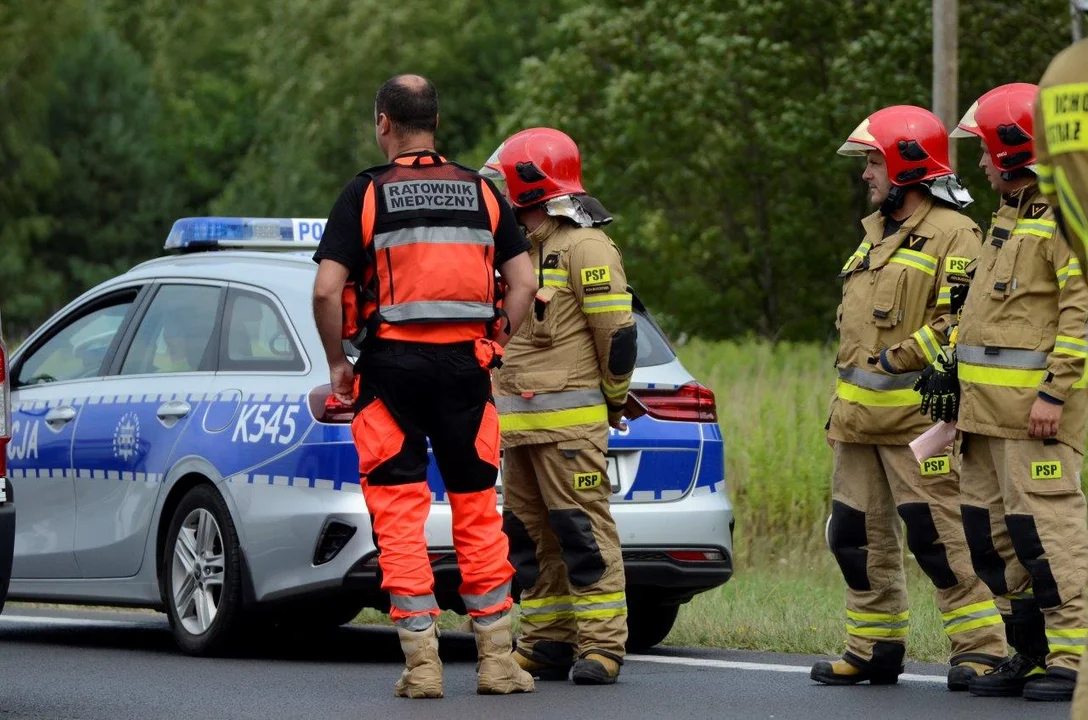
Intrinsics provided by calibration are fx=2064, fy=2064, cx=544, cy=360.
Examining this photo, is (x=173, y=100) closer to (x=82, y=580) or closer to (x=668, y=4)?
(x=668, y=4)

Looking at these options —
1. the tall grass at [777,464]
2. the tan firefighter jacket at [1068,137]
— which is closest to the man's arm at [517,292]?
the tan firefighter jacket at [1068,137]

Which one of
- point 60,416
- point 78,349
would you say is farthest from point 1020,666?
point 78,349


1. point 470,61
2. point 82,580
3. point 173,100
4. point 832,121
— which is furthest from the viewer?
point 173,100

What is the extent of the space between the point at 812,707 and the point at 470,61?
54129 millimetres

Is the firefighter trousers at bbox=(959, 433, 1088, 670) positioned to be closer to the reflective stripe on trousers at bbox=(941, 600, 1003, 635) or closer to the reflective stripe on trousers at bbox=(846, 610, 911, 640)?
the reflective stripe on trousers at bbox=(941, 600, 1003, 635)

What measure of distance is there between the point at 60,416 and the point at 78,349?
0.35 m

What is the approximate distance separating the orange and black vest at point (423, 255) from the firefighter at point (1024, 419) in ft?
5.24

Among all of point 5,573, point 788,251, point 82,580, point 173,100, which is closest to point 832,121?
point 788,251

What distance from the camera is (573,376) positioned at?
23.1 ft

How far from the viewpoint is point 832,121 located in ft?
103

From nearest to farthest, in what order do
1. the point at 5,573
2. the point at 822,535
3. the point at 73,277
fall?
the point at 5,573, the point at 822,535, the point at 73,277

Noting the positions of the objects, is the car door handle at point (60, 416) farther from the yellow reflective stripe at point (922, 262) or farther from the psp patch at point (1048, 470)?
the psp patch at point (1048, 470)

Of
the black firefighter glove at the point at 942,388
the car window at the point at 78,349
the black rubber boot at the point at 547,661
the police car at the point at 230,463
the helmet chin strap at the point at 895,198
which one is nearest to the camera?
the black firefighter glove at the point at 942,388

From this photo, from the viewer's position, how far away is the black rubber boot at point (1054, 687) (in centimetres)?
640
